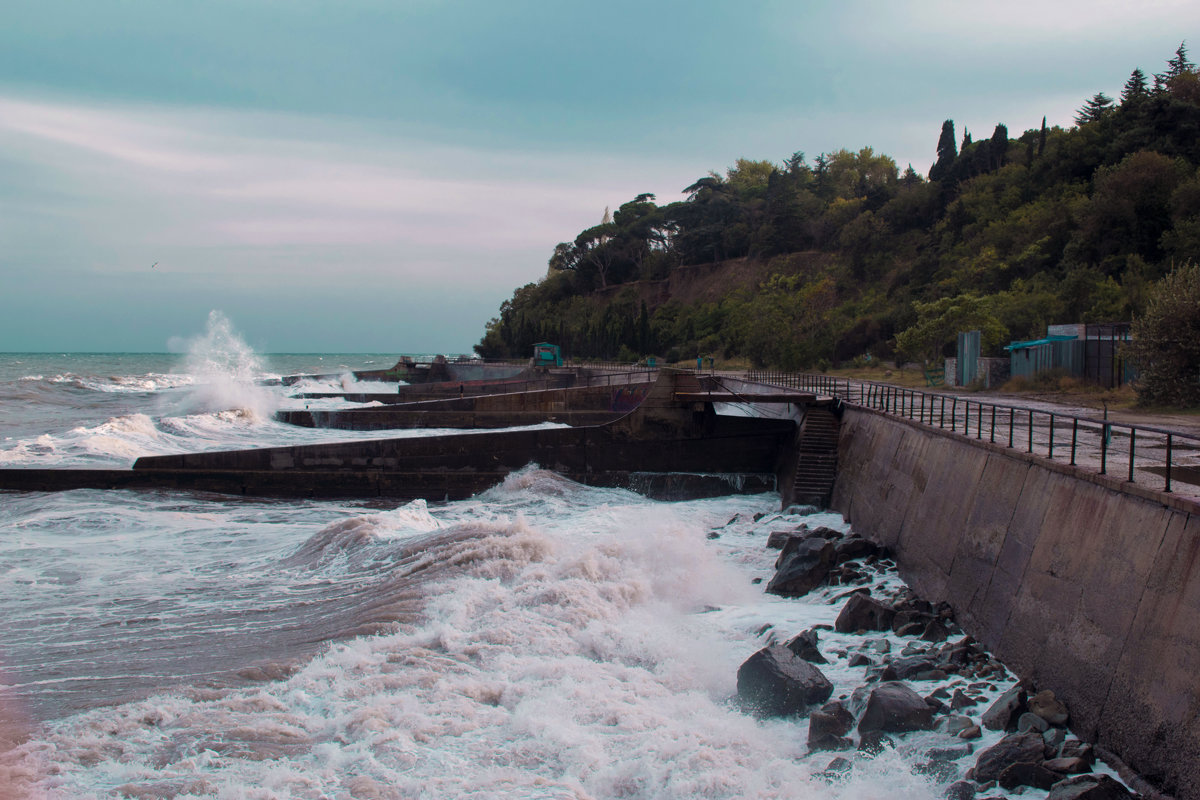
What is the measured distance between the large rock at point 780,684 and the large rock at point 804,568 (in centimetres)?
356

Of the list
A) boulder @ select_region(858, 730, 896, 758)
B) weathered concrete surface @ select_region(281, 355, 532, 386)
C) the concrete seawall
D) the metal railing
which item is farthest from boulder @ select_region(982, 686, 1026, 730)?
weathered concrete surface @ select_region(281, 355, 532, 386)

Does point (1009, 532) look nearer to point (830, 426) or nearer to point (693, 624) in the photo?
point (693, 624)

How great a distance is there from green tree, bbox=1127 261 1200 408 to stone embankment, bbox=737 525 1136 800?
38.0 feet

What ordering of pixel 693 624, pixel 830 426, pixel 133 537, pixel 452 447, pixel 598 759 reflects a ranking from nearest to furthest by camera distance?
pixel 598 759, pixel 693 624, pixel 133 537, pixel 830 426, pixel 452 447

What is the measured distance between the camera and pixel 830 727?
23.2 feet

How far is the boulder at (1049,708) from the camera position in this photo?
22.6 feet

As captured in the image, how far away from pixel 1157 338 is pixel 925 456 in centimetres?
922

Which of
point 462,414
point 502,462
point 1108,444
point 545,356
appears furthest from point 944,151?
point 1108,444

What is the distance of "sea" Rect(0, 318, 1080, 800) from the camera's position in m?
6.46

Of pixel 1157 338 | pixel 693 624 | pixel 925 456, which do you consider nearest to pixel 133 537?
pixel 693 624

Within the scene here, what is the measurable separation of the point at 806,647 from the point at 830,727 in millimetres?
1725

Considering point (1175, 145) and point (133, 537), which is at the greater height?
point (1175, 145)

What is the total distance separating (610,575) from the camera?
38.5 feet

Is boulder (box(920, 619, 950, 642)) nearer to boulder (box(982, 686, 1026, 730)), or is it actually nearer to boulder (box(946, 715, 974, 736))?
boulder (box(982, 686, 1026, 730))
